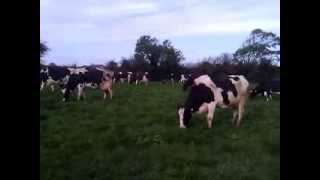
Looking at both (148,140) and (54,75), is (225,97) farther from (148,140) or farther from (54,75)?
(54,75)

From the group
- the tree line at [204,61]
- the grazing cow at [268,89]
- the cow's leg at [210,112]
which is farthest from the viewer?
the cow's leg at [210,112]

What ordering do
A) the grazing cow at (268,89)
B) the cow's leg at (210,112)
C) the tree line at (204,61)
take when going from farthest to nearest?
the cow's leg at (210,112)
the tree line at (204,61)
the grazing cow at (268,89)

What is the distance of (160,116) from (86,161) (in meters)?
0.24

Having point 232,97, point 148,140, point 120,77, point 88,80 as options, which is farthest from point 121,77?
point 232,97

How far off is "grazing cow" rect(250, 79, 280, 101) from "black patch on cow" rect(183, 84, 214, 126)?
14 centimetres

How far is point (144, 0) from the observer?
3.42ft

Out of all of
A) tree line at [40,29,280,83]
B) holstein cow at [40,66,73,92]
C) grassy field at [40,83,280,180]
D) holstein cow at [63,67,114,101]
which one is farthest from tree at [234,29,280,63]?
holstein cow at [40,66,73,92]

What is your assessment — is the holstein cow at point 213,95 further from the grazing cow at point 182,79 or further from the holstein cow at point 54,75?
the holstein cow at point 54,75

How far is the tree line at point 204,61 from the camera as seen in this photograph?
3.49ft

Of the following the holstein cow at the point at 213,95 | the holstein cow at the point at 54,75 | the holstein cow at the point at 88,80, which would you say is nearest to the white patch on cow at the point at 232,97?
the holstein cow at the point at 213,95

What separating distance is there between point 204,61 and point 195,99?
12cm

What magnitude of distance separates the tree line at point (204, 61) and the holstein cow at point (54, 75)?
6 centimetres
